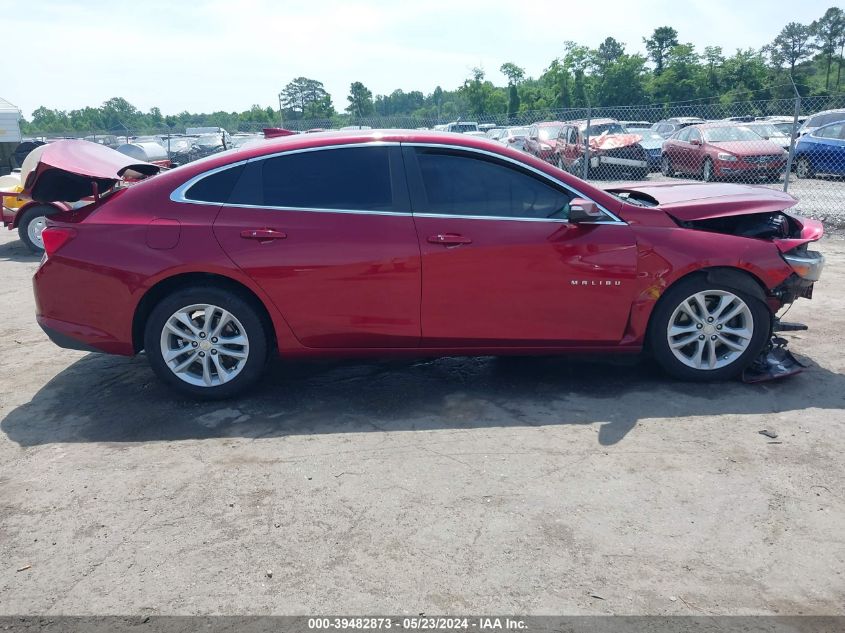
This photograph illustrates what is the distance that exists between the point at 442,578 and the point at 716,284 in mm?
2957

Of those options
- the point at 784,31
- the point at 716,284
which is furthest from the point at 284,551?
the point at 784,31

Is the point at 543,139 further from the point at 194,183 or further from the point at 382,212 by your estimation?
the point at 194,183

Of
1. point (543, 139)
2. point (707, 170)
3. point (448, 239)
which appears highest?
point (543, 139)

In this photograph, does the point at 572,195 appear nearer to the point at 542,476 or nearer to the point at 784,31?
Answer: the point at 542,476

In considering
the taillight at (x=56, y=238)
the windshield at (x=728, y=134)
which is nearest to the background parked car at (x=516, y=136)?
the windshield at (x=728, y=134)

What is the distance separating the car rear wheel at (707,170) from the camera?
1568cm

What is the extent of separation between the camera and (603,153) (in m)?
15.8

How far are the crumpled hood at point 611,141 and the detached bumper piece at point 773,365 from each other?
447 inches

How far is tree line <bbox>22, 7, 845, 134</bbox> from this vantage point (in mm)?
48875

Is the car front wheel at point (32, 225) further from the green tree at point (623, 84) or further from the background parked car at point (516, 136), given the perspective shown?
the green tree at point (623, 84)

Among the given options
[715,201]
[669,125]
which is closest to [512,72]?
[669,125]

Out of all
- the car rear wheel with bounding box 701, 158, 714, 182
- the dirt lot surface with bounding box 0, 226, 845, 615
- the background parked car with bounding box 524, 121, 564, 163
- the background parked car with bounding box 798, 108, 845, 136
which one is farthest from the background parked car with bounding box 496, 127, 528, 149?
the dirt lot surface with bounding box 0, 226, 845, 615

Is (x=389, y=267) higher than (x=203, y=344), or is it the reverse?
(x=389, y=267)

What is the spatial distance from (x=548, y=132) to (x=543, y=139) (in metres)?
0.23
